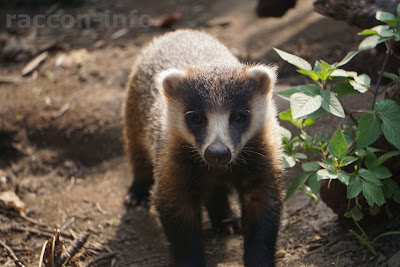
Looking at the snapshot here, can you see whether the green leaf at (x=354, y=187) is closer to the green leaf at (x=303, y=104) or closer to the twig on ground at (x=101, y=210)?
the green leaf at (x=303, y=104)

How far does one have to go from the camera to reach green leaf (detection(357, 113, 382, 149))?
3469mm

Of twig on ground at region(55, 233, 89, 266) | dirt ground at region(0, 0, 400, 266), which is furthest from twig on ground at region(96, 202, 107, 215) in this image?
twig on ground at region(55, 233, 89, 266)

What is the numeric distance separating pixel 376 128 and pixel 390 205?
3.06 ft

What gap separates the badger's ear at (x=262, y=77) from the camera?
4.03 metres

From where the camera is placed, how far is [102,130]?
6.64 meters

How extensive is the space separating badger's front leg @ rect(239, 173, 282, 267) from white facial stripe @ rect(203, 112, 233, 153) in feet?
1.92

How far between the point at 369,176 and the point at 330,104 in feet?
1.96

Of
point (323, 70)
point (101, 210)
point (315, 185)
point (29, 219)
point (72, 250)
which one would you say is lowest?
point (101, 210)

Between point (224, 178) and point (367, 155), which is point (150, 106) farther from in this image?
point (367, 155)

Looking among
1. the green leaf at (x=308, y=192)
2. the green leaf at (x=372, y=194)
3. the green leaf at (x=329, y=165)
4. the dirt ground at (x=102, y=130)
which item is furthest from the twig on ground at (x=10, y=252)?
the green leaf at (x=372, y=194)

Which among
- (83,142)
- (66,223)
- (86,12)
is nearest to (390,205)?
(66,223)

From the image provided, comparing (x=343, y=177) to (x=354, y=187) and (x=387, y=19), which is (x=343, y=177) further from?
(x=387, y=19)

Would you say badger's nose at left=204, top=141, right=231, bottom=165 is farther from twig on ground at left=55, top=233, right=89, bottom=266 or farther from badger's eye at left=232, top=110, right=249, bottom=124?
twig on ground at left=55, top=233, right=89, bottom=266

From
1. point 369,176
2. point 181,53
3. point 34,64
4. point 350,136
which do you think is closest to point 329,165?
point 369,176
